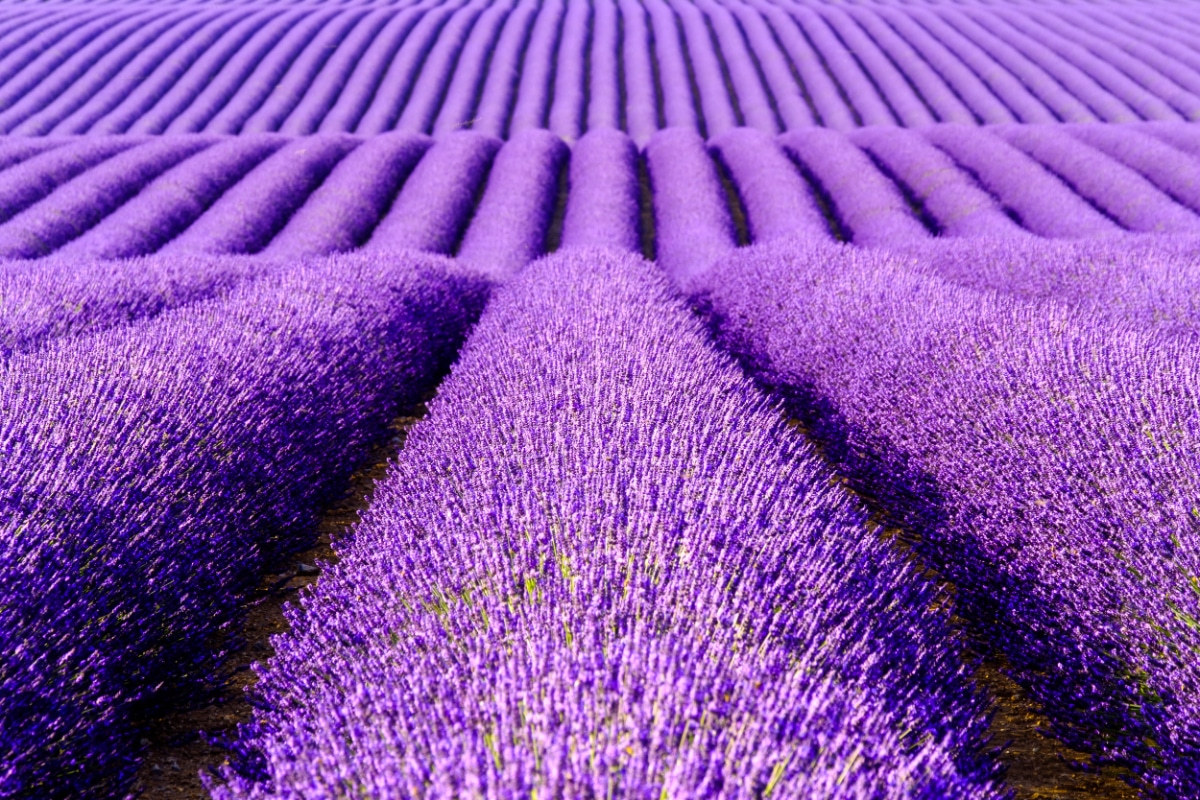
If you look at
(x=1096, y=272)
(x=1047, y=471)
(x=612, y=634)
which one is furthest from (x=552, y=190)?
(x=612, y=634)

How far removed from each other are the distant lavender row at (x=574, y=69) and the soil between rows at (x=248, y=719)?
1377 centimetres

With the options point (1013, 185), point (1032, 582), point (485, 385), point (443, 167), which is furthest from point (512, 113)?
point (1032, 582)

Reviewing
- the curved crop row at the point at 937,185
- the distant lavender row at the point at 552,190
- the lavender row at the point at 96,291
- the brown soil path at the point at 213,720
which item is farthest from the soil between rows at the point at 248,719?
the curved crop row at the point at 937,185

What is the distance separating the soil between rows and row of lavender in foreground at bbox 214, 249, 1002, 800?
0.39 metres

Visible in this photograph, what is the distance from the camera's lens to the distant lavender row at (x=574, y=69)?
16281mm

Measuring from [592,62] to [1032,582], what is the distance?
65.9 ft

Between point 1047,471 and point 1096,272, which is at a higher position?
point 1047,471

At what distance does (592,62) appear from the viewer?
20.3m

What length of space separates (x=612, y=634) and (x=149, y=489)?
181 cm

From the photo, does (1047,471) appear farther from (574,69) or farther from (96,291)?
(574,69)

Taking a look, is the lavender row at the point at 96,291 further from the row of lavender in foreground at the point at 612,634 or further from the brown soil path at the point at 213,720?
the row of lavender in foreground at the point at 612,634

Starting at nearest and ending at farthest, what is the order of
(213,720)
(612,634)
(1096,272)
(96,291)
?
(612,634) → (213,720) → (96,291) → (1096,272)

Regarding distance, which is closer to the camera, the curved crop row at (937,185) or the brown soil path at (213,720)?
the brown soil path at (213,720)

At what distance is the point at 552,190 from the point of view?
11.7 m
